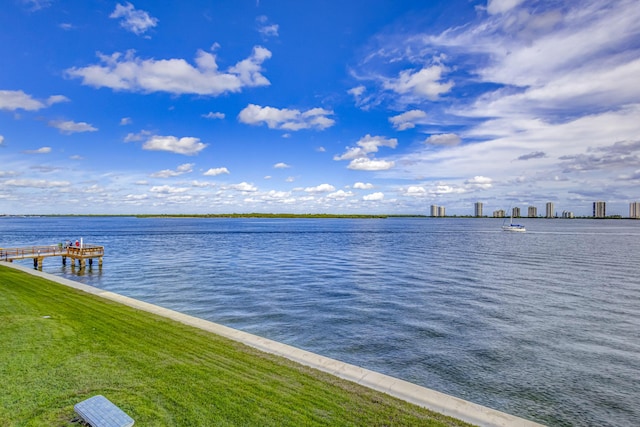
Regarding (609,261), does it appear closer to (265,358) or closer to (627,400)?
(627,400)

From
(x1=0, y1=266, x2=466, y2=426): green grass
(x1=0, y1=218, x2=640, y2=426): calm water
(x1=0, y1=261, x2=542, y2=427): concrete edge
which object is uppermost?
(x1=0, y1=266, x2=466, y2=426): green grass

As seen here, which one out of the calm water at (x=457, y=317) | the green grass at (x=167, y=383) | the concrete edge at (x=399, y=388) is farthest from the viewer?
the calm water at (x=457, y=317)

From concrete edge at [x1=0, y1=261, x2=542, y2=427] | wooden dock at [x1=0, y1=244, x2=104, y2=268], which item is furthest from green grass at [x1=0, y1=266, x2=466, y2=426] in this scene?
wooden dock at [x1=0, y1=244, x2=104, y2=268]

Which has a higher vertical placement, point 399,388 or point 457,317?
point 399,388

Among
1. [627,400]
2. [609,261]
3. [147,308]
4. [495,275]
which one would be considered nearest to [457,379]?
[627,400]

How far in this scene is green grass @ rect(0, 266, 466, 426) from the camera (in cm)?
727

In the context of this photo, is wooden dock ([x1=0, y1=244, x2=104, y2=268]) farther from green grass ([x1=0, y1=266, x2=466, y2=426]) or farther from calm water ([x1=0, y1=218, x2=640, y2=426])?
green grass ([x1=0, y1=266, x2=466, y2=426])

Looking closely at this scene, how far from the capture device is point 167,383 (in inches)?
336

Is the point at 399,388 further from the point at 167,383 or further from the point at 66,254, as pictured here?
the point at 66,254

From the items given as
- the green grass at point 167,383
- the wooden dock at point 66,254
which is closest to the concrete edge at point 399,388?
the green grass at point 167,383

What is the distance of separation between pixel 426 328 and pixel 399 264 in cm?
2357

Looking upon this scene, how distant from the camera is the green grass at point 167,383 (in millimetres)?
7270

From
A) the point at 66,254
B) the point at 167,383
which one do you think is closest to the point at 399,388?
the point at 167,383

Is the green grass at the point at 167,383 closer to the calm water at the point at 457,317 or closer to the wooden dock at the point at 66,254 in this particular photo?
the calm water at the point at 457,317
